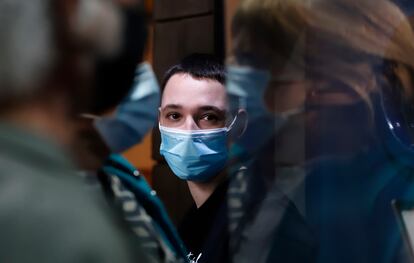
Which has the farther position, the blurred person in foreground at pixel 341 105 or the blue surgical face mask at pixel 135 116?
the blurred person in foreground at pixel 341 105

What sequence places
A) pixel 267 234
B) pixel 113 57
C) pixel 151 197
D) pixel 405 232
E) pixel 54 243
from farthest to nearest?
pixel 405 232 < pixel 267 234 < pixel 151 197 < pixel 113 57 < pixel 54 243

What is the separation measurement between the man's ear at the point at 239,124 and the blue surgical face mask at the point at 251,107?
0.04 ft

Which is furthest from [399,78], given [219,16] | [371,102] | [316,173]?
[219,16]

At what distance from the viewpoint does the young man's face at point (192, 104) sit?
2.16 metres

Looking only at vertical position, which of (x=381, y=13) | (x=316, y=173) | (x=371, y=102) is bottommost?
(x=316, y=173)

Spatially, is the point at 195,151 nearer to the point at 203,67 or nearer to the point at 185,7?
the point at 203,67

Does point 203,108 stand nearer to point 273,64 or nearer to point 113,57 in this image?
point 273,64

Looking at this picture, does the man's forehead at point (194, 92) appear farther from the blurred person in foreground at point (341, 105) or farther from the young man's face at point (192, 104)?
the blurred person in foreground at point (341, 105)

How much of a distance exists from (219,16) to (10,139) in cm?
98

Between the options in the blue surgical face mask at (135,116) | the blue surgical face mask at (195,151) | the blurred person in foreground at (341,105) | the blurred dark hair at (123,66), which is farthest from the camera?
the blurred person in foreground at (341,105)

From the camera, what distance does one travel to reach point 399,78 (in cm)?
253

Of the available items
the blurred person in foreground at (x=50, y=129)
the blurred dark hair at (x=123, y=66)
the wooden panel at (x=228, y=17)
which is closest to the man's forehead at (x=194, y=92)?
the wooden panel at (x=228, y=17)

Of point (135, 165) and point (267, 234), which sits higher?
point (135, 165)

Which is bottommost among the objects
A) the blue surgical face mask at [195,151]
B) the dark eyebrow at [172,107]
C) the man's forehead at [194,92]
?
the blue surgical face mask at [195,151]
